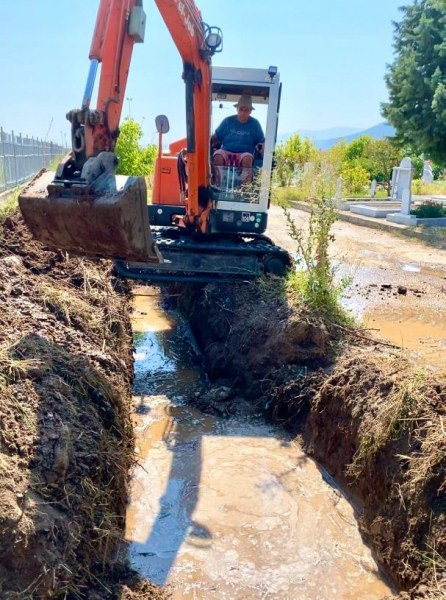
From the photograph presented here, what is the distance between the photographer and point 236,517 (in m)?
4.26

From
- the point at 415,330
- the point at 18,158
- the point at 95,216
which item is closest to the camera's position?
the point at 95,216

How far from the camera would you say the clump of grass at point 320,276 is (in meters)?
5.96

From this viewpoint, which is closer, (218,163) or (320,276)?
(320,276)

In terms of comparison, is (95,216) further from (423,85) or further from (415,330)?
(423,85)

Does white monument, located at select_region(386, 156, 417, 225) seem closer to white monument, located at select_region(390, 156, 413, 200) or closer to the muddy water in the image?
white monument, located at select_region(390, 156, 413, 200)

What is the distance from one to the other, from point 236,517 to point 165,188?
17.8ft

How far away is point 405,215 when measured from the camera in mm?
16672

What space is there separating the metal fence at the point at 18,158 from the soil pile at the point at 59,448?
10256 mm

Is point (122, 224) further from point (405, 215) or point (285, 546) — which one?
point (405, 215)

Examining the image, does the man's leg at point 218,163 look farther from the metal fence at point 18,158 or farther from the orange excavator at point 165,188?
the metal fence at point 18,158

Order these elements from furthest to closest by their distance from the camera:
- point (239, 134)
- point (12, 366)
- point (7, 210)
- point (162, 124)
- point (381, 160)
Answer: point (381, 160)
point (162, 124)
point (239, 134)
point (7, 210)
point (12, 366)

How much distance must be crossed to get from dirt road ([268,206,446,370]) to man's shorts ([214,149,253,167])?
1743 millimetres

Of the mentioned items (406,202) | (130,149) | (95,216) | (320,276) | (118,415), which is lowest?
(118,415)

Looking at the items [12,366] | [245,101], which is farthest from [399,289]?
[12,366]
